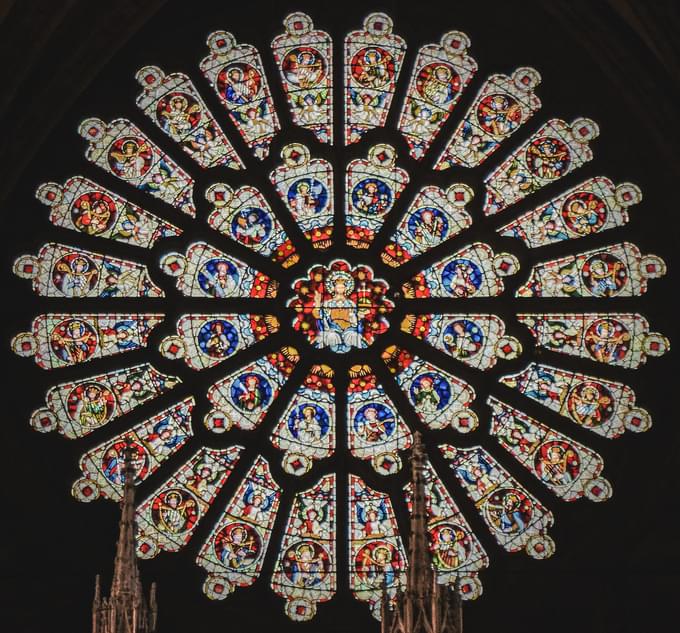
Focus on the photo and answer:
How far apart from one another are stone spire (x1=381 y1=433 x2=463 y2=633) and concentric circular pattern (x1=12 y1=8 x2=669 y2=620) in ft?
9.45

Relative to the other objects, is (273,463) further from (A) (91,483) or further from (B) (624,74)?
(B) (624,74)

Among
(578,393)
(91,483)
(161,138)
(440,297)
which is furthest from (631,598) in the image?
(161,138)

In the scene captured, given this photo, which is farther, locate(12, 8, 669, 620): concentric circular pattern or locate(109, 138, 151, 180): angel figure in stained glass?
locate(109, 138, 151, 180): angel figure in stained glass

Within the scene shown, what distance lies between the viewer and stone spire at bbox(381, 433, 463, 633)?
12.8 m

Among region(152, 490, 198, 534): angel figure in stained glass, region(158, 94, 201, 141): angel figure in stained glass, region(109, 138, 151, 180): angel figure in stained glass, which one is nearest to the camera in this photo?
region(152, 490, 198, 534): angel figure in stained glass

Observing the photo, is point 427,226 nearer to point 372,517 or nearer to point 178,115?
point 178,115

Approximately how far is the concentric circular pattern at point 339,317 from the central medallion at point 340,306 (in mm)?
21

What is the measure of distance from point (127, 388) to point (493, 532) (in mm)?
3529

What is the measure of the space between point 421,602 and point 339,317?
16.2 feet

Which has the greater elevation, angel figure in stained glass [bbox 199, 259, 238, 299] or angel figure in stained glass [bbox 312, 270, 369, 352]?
angel figure in stained glass [bbox 199, 259, 238, 299]

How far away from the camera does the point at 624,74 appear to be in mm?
17438

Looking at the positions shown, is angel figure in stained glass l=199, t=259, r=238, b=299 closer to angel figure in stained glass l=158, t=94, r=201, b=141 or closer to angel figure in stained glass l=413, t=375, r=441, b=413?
angel figure in stained glass l=158, t=94, r=201, b=141

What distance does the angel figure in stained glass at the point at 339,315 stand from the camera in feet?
56.6

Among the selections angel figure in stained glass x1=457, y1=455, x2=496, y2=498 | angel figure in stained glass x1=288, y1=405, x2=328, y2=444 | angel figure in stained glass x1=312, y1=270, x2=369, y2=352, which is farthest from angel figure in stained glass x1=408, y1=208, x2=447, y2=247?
angel figure in stained glass x1=457, y1=455, x2=496, y2=498
